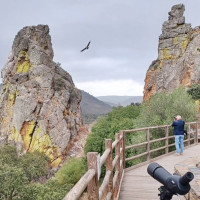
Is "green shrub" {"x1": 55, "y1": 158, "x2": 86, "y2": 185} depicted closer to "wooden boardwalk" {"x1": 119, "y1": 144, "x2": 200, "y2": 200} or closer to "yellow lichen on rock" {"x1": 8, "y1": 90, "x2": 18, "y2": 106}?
"wooden boardwalk" {"x1": 119, "y1": 144, "x2": 200, "y2": 200}

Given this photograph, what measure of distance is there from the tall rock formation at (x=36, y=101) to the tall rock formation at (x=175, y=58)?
1788 cm

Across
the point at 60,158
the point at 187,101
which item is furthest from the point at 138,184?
the point at 60,158

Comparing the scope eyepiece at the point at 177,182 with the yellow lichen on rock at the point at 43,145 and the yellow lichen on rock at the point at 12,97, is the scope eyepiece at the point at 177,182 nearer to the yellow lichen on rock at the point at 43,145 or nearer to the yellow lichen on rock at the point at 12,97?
the yellow lichen on rock at the point at 43,145

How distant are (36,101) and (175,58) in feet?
94.1

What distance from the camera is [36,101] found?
55.2 m

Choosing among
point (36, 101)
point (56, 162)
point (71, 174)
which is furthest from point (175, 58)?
point (56, 162)

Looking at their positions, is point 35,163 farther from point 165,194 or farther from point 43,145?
point 165,194

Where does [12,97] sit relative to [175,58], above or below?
below

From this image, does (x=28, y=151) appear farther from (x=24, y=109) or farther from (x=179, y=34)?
(x=179, y=34)

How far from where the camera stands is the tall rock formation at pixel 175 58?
44.4 m

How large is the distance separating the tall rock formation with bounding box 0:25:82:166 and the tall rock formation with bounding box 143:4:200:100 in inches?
704

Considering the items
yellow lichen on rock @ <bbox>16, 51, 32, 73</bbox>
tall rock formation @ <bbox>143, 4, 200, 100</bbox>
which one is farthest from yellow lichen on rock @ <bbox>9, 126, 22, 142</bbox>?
tall rock formation @ <bbox>143, 4, 200, 100</bbox>

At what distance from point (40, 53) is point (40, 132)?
17.8 m

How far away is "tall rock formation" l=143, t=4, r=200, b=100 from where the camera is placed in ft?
146
